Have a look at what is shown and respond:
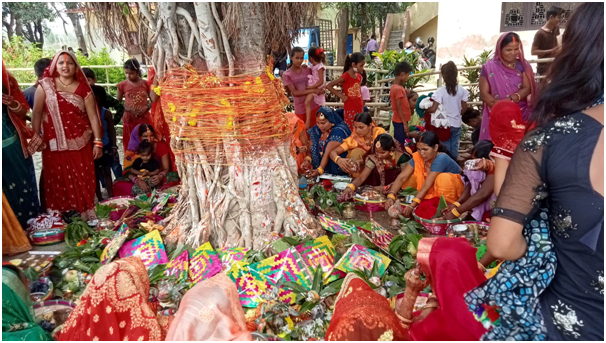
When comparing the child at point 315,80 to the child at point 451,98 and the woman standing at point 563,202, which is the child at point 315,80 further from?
the woman standing at point 563,202

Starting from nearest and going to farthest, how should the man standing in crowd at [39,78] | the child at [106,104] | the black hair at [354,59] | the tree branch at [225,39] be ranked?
the tree branch at [225,39] < the man standing in crowd at [39,78] < the child at [106,104] < the black hair at [354,59]

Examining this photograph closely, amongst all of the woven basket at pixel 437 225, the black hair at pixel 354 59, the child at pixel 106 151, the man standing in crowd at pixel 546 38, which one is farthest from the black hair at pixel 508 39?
the child at pixel 106 151

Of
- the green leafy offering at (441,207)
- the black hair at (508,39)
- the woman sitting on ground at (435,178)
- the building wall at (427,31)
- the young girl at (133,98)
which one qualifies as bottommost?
the green leafy offering at (441,207)

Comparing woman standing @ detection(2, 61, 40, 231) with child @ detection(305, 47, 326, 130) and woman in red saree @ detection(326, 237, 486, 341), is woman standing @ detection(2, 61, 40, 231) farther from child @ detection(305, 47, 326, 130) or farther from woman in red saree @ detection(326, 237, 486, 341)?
child @ detection(305, 47, 326, 130)

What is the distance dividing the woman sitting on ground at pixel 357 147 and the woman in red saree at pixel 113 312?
10.3ft

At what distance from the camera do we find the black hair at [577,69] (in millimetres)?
1349

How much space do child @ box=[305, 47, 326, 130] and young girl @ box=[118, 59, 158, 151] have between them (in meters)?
2.25

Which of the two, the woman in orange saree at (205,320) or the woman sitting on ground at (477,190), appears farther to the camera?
the woman sitting on ground at (477,190)

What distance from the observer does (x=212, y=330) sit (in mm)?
1786

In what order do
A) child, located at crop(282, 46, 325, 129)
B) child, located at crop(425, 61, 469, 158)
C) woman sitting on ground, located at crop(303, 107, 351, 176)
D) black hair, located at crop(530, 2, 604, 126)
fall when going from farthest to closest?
1. child, located at crop(282, 46, 325, 129)
2. child, located at crop(425, 61, 469, 158)
3. woman sitting on ground, located at crop(303, 107, 351, 176)
4. black hair, located at crop(530, 2, 604, 126)

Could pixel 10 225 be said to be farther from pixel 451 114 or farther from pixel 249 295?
pixel 451 114

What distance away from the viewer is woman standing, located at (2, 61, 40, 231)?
12.7 ft

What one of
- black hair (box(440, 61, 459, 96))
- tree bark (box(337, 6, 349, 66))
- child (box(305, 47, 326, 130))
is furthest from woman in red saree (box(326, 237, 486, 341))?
tree bark (box(337, 6, 349, 66))

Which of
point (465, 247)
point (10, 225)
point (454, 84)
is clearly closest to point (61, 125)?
point (10, 225)
